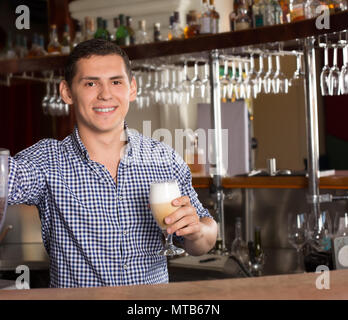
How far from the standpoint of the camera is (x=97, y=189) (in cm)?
172

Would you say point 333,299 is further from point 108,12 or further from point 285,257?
point 108,12

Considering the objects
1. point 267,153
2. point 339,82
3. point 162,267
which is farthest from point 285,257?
point 267,153

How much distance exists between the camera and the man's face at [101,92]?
171cm

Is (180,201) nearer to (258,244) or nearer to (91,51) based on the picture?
(91,51)

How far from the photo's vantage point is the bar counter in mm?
1105

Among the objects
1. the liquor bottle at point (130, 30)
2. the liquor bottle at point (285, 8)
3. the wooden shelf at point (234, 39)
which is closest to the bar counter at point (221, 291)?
the wooden shelf at point (234, 39)

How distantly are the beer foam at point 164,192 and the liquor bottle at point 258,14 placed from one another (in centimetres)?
184

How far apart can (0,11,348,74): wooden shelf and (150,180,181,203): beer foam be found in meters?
1.36

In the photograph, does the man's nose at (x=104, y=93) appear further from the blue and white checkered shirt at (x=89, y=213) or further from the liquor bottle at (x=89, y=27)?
the liquor bottle at (x=89, y=27)

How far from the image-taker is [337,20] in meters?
2.58

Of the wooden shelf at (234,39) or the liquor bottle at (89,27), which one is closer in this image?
the wooden shelf at (234,39)

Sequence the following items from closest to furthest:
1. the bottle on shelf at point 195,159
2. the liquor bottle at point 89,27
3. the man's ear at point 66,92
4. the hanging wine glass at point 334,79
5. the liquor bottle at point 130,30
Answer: the man's ear at point 66,92 → the hanging wine glass at point 334,79 → the bottle on shelf at point 195,159 → the liquor bottle at point 130,30 → the liquor bottle at point 89,27

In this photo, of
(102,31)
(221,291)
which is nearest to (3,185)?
(221,291)

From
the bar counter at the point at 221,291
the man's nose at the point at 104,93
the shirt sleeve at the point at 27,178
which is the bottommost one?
the bar counter at the point at 221,291
